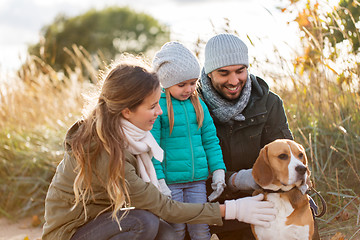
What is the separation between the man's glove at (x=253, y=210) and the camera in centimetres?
312

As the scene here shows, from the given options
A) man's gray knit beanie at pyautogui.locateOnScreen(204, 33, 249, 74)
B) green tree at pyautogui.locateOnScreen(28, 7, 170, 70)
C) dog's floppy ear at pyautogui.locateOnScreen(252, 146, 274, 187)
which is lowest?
dog's floppy ear at pyautogui.locateOnScreen(252, 146, 274, 187)

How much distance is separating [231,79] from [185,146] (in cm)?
63

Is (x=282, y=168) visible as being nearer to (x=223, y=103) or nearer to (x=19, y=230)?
(x=223, y=103)

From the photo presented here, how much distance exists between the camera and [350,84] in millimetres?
4812

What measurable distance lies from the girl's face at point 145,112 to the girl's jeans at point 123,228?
583 mm

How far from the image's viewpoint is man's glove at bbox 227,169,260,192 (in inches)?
132

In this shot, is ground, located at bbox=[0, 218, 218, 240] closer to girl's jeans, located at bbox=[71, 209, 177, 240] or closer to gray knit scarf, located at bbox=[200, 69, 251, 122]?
girl's jeans, located at bbox=[71, 209, 177, 240]

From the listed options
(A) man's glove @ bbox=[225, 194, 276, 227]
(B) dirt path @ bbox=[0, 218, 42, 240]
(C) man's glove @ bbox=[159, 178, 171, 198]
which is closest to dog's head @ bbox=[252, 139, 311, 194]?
(A) man's glove @ bbox=[225, 194, 276, 227]

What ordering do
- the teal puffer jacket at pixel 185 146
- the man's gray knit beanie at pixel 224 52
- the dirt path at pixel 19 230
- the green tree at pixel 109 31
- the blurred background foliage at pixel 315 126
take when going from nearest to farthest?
the teal puffer jacket at pixel 185 146 → the man's gray knit beanie at pixel 224 52 → the blurred background foliage at pixel 315 126 → the dirt path at pixel 19 230 → the green tree at pixel 109 31

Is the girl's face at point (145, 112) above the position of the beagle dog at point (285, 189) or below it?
above

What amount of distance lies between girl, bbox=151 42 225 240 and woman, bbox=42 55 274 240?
32 cm

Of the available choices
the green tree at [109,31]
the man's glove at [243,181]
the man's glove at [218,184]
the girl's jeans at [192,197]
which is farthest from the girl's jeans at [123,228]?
the green tree at [109,31]

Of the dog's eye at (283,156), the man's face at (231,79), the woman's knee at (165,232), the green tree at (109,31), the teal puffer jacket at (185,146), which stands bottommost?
the woman's knee at (165,232)

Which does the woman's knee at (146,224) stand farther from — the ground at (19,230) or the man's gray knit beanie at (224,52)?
the ground at (19,230)
